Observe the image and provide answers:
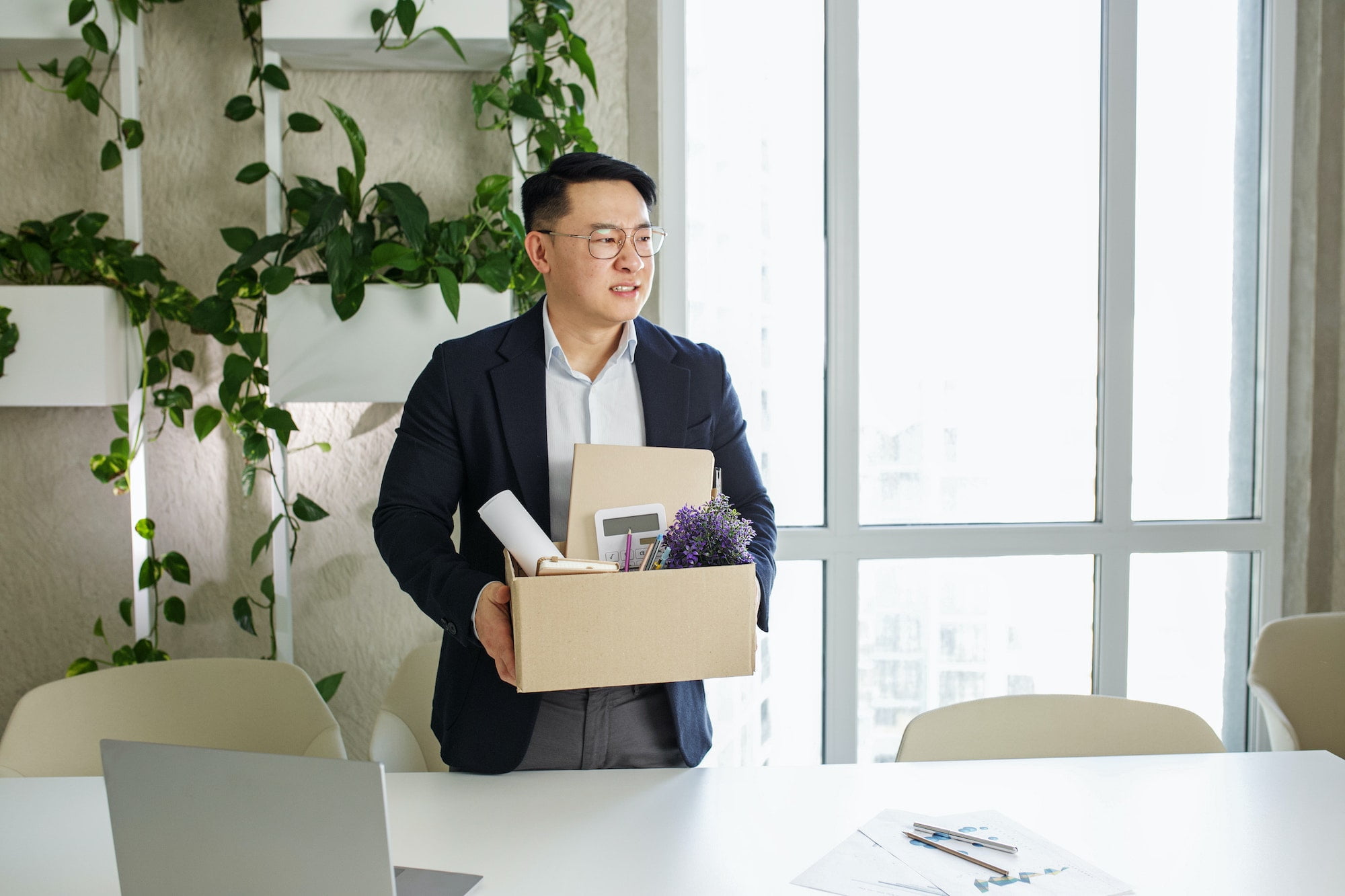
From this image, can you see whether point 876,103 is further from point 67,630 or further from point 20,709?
point 67,630

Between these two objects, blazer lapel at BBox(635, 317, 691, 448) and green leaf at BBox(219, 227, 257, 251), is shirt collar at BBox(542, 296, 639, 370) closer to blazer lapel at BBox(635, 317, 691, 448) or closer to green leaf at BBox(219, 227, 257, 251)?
blazer lapel at BBox(635, 317, 691, 448)

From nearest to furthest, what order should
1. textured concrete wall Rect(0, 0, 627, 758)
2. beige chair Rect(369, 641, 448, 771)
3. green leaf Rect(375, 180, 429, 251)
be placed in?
beige chair Rect(369, 641, 448, 771)
green leaf Rect(375, 180, 429, 251)
textured concrete wall Rect(0, 0, 627, 758)

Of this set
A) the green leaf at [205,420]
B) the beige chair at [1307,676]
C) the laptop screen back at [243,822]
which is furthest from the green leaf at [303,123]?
the beige chair at [1307,676]

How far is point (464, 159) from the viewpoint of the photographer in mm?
2418

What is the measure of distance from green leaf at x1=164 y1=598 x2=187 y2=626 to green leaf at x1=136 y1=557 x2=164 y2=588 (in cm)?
7

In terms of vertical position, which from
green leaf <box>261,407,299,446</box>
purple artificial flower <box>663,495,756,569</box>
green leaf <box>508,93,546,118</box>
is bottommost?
purple artificial flower <box>663,495,756,569</box>

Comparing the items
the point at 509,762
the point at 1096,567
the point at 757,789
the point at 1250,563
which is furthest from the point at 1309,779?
the point at 1250,563

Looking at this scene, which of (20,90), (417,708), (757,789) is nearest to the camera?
(757,789)

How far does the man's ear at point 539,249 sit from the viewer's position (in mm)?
1569

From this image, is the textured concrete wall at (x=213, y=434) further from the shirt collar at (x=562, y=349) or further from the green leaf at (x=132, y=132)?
the shirt collar at (x=562, y=349)

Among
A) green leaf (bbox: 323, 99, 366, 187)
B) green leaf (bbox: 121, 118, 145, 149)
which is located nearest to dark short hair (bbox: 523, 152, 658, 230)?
green leaf (bbox: 323, 99, 366, 187)

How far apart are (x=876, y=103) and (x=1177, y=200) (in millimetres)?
971

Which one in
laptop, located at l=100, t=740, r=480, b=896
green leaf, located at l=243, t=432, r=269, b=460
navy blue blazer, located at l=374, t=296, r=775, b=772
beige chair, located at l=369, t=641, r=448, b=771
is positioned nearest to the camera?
laptop, located at l=100, t=740, r=480, b=896

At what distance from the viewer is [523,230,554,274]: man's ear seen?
1569 mm
